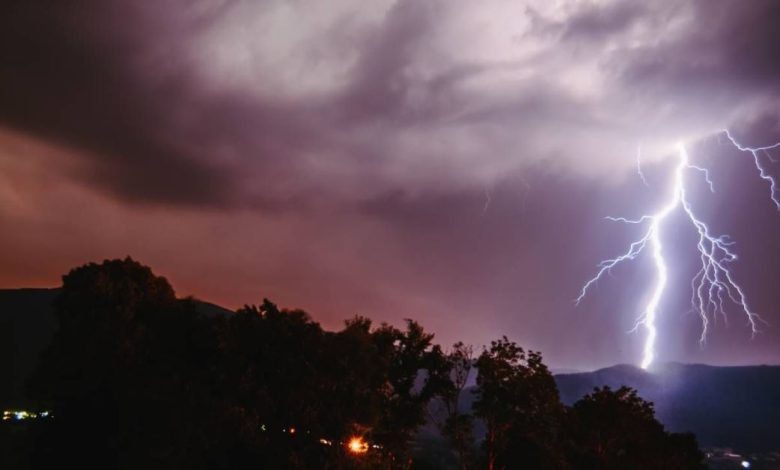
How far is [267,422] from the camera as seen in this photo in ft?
72.6

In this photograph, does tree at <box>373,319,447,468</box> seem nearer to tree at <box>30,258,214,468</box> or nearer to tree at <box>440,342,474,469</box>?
tree at <box>440,342,474,469</box>

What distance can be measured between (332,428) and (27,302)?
16361 centimetres

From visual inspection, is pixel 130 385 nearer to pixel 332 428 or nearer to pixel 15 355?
pixel 332 428

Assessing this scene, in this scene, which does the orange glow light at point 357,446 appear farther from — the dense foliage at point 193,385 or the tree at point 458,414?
the tree at point 458,414

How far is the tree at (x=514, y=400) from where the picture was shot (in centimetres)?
3212

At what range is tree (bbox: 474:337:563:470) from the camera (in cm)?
3212

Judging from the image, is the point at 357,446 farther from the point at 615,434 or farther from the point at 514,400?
the point at 615,434

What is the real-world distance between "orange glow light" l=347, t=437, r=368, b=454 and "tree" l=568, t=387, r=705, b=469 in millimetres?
23616

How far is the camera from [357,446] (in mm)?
23641

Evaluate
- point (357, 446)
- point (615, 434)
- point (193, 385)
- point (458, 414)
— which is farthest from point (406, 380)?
point (615, 434)

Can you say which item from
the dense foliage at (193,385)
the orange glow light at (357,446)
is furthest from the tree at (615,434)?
the orange glow light at (357,446)

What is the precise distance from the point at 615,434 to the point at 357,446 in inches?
1110

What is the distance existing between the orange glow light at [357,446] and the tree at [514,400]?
32.1ft

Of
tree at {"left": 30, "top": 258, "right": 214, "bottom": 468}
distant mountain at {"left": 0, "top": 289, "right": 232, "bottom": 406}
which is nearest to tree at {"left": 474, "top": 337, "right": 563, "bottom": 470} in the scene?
tree at {"left": 30, "top": 258, "right": 214, "bottom": 468}
